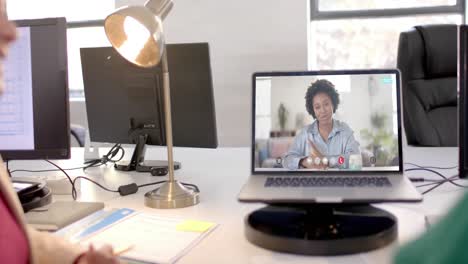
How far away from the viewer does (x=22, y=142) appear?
141 centimetres

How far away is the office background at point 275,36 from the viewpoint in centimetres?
354

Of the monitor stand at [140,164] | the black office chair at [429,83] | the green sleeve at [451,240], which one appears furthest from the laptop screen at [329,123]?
the black office chair at [429,83]

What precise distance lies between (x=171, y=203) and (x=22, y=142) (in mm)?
448

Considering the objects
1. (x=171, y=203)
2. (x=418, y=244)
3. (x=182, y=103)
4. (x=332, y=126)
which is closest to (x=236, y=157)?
(x=182, y=103)

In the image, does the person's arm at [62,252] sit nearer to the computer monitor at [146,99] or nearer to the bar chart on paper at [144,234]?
the bar chart on paper at [144,234]

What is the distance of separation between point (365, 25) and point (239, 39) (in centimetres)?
90

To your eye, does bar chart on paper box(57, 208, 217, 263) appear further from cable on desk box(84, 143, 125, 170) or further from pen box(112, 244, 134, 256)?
cable on desk box(84, 143, 125, 170)

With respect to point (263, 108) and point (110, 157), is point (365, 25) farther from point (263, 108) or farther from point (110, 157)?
point (263, 108)

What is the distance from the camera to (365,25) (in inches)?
144

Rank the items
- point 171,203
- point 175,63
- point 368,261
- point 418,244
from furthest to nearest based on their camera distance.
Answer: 1. point 175,63
2. point 171,203
3. point 368,261
4. point 418,244

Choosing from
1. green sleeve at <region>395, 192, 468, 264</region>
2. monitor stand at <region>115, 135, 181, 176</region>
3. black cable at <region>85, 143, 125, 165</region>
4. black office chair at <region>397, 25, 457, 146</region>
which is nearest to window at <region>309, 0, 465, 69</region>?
black office chair at <region>397, 25, 457, 146</region>

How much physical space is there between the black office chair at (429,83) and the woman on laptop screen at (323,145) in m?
1.37

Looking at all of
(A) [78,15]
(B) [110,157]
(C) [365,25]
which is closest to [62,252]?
(B) [110,157]

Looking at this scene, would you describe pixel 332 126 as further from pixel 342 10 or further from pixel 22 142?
pixel 342 10
